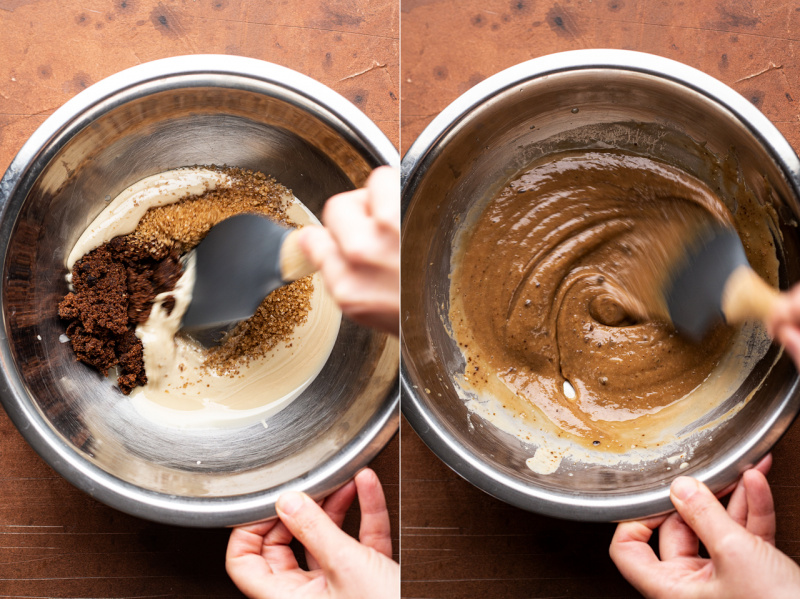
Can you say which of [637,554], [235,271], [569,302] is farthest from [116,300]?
[637,554]

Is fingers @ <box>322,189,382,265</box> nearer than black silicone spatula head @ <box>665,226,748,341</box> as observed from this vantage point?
Yes

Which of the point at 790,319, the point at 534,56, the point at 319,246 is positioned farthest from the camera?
the point at 534,56

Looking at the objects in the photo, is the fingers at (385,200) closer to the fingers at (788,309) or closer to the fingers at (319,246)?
the fingers at (319,246)

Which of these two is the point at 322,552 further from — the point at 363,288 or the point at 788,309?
the point at 788,309

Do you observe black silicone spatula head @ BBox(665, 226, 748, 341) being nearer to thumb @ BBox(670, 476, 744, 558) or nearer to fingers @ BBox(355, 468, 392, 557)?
thumb @ BBox(670, 476, 744, 558)

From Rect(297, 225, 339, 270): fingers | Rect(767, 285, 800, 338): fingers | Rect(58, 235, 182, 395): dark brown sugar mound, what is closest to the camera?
Rect(767, 285, 800, 338): fingers

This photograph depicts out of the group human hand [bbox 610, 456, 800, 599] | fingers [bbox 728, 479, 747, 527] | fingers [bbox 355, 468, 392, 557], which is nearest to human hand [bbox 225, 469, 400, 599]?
fingers [bbox 355, 468, 392, 557]

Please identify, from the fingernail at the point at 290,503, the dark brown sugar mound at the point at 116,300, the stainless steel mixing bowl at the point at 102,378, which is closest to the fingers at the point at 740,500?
the stainless steel mixing bowl at the point at 102,378
